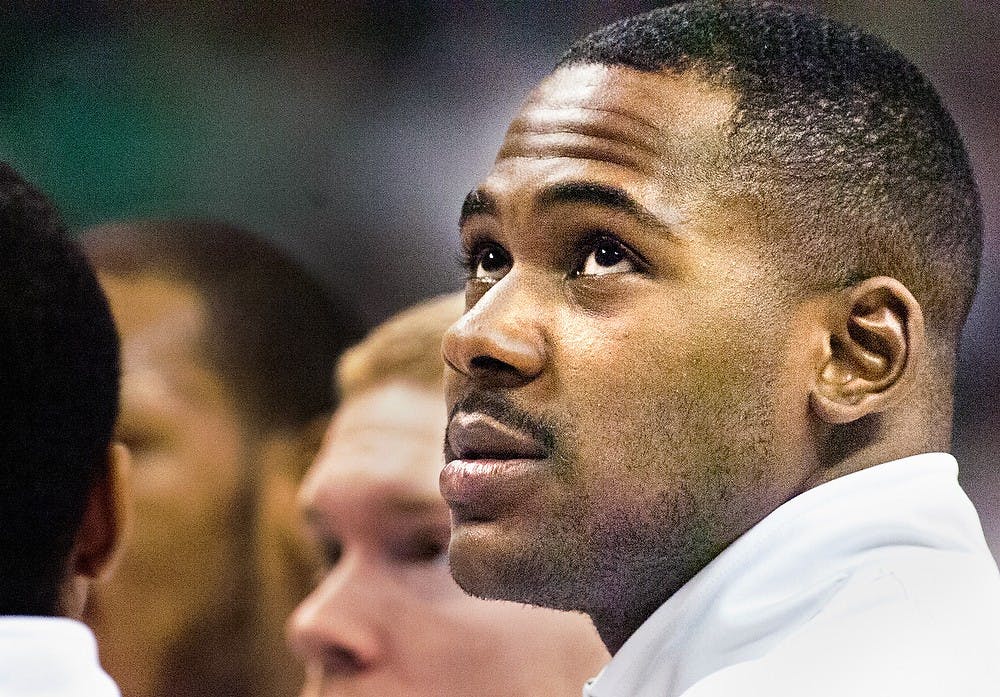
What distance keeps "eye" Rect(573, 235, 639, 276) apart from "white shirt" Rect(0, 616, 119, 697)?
890 millimetres

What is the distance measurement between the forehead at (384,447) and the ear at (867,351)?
904 millimetres

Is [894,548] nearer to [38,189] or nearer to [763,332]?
[763,332]

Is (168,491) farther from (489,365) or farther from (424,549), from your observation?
(489,365)

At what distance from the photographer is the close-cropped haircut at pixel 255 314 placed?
2459 mm

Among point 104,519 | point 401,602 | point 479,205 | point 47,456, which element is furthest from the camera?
point 401,602

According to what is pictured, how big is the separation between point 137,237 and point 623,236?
1.23 m

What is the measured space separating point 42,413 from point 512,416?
2.51 feet

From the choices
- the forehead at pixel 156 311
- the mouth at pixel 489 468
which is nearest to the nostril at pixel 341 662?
the forehead at pixel 156 311

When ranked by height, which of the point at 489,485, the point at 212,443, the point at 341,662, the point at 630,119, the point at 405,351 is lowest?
the point at 341,662

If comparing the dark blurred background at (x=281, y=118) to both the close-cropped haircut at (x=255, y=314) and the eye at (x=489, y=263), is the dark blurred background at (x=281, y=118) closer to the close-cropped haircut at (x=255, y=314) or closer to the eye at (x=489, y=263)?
the close-cropped haircut at (x=255, y=314)

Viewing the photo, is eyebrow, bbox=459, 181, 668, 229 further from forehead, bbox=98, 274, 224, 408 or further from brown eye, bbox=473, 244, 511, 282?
forehead, bbox=98, 274, 224, 408

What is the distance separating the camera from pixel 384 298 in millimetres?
2428

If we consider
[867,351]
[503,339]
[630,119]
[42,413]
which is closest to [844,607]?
[867,351]

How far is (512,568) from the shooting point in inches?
58.6
